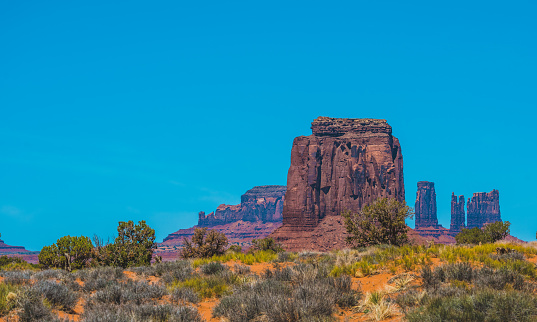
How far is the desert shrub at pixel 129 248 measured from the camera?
26.8 meters

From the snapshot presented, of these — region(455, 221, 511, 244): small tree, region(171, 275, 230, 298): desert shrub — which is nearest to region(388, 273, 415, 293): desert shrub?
region(171, 275, 230, 298): desert shrub

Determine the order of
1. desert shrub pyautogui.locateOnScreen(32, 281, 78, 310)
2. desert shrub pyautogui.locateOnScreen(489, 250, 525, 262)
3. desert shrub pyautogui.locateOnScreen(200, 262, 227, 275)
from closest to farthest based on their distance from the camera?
desert shrub pyautogui.locateOnScreen(32, 281, 78, 310)
desert shrub pyautogui.locateOnScreen(489, 250, 525, 262)
desert shrub pyautogui.locateOnScreen(200, 262, 227, 275)

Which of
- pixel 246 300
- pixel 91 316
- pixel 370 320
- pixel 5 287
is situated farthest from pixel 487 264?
pixel 5 287

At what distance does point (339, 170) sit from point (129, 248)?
106 metres

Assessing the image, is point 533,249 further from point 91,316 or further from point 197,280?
point 91,316

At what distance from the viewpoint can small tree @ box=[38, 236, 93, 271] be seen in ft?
86.7

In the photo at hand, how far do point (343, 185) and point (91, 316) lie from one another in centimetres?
12053

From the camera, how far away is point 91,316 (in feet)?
31.7

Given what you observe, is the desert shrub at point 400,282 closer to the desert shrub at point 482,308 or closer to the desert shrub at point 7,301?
the desert shrub at point 482,308

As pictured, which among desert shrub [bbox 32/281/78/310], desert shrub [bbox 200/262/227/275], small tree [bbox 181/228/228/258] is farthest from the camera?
small tree [bbox 181/228/228/258]

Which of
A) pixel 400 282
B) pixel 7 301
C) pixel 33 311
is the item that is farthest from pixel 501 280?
pixel 7 301

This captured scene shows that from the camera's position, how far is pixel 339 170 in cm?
12925

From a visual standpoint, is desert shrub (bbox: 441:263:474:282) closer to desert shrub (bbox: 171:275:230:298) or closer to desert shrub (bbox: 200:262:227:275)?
desert shrub (bbox: 171:275:230:298)

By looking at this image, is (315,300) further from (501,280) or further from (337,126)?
(337,126)
